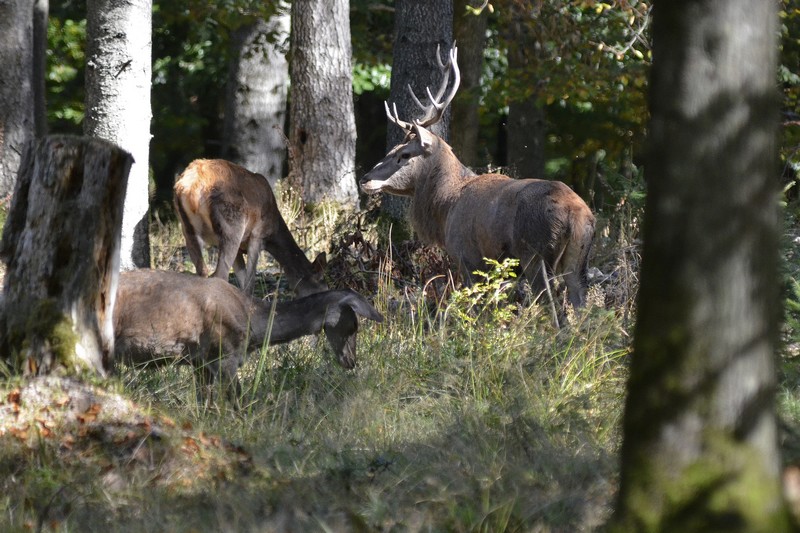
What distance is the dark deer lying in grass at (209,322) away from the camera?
23.1ft

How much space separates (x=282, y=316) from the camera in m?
7.66

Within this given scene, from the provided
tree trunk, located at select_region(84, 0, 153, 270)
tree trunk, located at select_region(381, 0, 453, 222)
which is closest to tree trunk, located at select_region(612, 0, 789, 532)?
tree trunk, located at select_region(84, 0, 153, 270)

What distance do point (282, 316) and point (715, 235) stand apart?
4.68m

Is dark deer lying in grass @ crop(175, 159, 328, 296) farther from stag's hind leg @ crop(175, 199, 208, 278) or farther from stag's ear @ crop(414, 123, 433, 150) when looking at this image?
stag's ear @ crop(414, 123, 433, 150)

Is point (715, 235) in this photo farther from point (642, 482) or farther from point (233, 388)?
point (233, 388)

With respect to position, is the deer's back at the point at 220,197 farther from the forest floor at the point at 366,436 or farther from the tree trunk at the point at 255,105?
the tree trunk at the point at 255,105

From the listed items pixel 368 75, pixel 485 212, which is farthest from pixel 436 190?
pixel 368 75

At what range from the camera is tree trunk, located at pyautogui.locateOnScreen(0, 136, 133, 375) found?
5883 millimetres

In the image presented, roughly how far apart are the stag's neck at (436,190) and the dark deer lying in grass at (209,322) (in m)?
3.70

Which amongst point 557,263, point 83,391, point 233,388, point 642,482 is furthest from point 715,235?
point 557,263

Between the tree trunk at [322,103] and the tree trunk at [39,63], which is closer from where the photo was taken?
the tree trunk at [322,103]

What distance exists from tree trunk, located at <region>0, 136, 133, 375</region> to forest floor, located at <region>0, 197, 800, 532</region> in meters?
0.26

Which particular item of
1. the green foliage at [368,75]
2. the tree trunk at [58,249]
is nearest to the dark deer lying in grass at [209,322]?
the tree trunk at [58,249]

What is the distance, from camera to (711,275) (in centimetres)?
330
